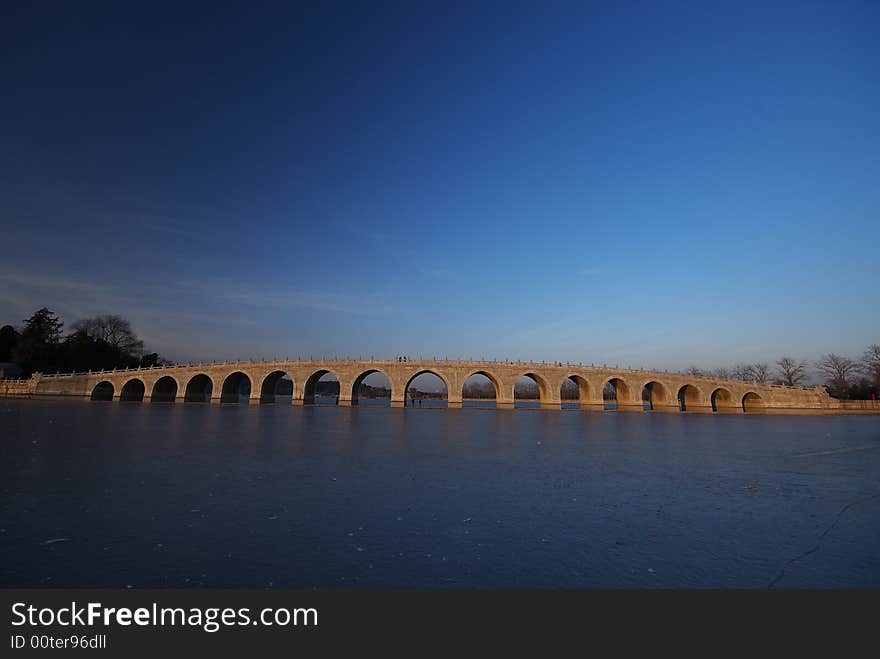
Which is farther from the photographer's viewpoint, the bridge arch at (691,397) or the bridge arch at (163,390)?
the bridge arch at (691,397)

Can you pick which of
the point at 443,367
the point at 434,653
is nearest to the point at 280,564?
the point at 434,653

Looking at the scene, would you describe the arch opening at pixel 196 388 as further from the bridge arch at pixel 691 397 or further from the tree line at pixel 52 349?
the bridge arch at pixel 691 397

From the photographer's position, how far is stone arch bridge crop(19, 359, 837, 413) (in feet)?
159

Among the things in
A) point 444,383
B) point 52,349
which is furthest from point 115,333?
point 444,383

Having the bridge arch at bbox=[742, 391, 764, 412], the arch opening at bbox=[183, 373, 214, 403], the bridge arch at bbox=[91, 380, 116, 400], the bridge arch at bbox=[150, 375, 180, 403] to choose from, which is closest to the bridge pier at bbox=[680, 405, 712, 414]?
the bridge arch at bbox=[742, 391, 764, 412]

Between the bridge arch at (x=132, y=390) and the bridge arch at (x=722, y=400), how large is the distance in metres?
68.6

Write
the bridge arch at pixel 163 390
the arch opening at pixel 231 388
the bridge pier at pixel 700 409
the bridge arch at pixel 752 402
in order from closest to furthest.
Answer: the arch opening at pixel 231 388 < the bridge pier at pixel 700 409 < the bridge arch at pixel 163 390 < the bridge arch at pixel 752 402

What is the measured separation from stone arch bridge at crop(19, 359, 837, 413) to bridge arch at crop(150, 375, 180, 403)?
13 cm

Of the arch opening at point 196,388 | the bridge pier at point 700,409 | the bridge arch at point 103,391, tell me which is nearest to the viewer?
the arch opening at point 196,388

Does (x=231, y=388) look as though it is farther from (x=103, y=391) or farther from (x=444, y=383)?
(x=444, y=383)

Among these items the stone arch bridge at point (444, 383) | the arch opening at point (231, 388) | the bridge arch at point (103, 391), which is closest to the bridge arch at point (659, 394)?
the stone arch bridge at point (444, 383)

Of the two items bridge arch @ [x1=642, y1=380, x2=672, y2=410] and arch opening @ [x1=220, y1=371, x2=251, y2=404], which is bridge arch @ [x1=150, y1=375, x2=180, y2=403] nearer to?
arch opening @ [x1=220, y1=371, x2=251, y2=404]

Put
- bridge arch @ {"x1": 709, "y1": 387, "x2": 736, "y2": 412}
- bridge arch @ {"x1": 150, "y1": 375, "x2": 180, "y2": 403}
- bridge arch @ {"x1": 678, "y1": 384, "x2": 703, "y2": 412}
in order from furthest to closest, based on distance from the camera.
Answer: bridge arch @ {"x1": 709, "y1": 387, "x2": 736, "y2": 412} → bridge arch @ {"x1": 678, "y1": 384, "x2": 703, "y2": 412} → bridge arch @ {"x1": 150, "y1": 375, "x2": 180, "y2": 403}

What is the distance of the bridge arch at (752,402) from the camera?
54188 millimetres
